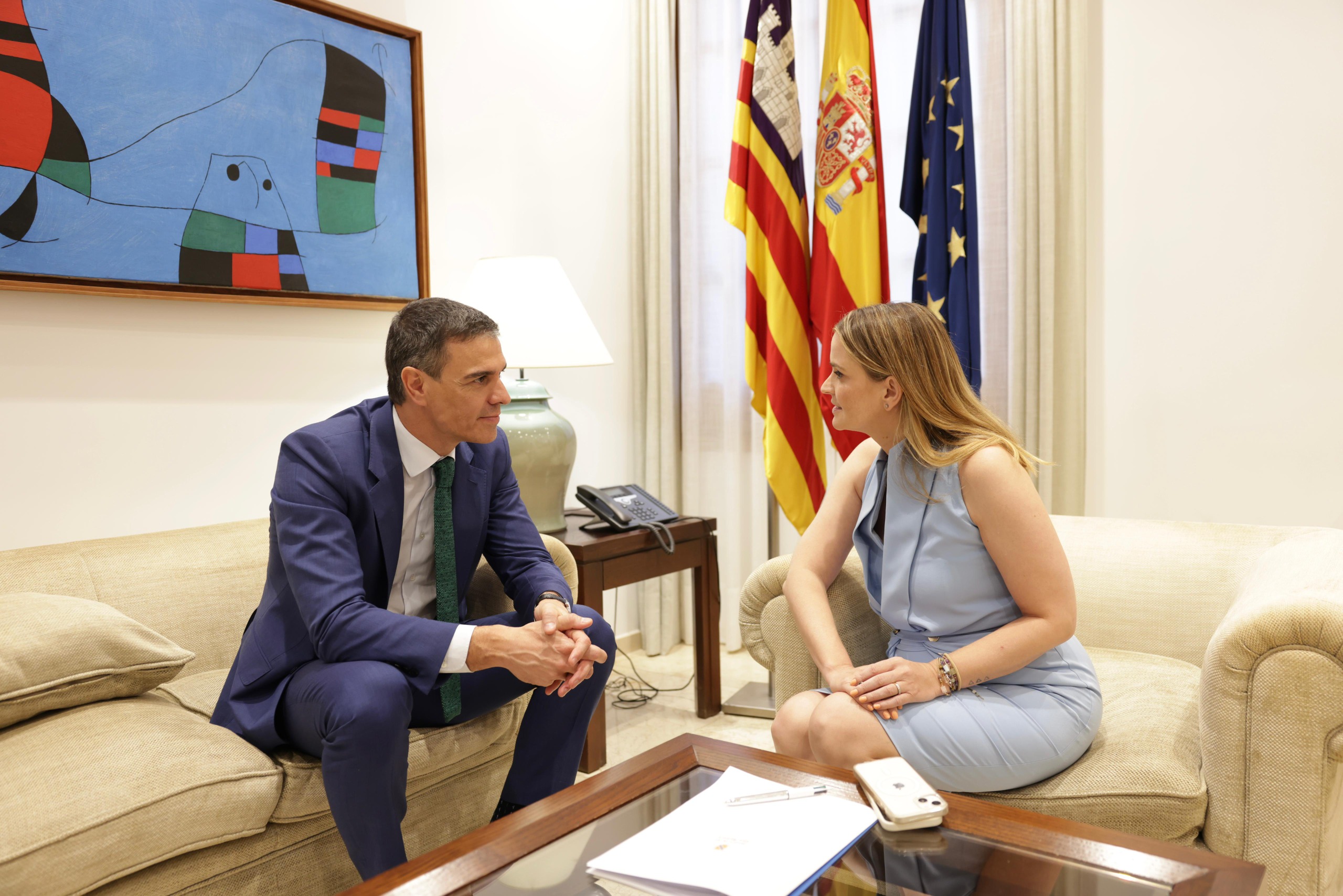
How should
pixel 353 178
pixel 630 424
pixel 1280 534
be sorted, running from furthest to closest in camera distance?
pixel 630 424
pixel 353 178
pixel 1280 534

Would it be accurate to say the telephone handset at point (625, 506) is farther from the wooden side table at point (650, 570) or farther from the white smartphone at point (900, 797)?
the white smartphone at point (900, 797)

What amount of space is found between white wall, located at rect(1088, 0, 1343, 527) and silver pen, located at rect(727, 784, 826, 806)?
2.24 m

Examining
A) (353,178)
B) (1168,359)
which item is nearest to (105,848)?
(353,178)

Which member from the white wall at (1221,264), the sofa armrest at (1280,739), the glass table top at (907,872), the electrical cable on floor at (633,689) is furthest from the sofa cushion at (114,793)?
the white wall at (1221,264)

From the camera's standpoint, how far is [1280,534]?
1978mm

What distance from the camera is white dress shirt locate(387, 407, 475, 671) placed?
1.81 m

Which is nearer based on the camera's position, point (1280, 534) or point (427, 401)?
point (427, 401)

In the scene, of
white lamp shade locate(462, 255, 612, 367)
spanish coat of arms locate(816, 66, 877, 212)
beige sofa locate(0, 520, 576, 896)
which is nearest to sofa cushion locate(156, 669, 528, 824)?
beige sofa locate(0, 520, 576, 896)

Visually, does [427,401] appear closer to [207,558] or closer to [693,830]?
[207,558]

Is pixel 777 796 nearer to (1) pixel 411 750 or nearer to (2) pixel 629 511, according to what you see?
(1) pixel 411 750

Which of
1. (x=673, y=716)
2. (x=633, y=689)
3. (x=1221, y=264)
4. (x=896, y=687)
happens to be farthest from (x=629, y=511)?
(x=1221, y=264)

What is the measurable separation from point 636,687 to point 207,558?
1.70 m

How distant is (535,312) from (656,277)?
1.12 m

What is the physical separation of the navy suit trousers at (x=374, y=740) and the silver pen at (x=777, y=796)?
64 cm
